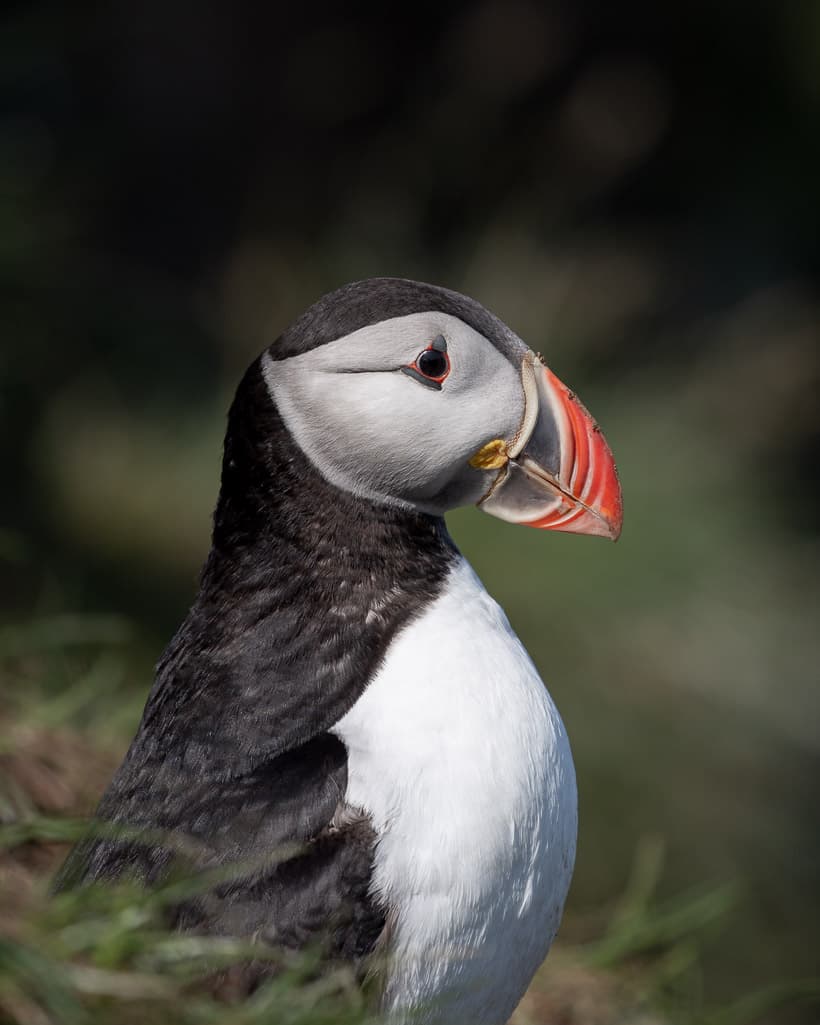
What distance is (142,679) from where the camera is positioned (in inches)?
229

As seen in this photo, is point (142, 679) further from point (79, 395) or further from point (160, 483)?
point (79, 395)

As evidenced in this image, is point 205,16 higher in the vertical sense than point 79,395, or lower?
higher

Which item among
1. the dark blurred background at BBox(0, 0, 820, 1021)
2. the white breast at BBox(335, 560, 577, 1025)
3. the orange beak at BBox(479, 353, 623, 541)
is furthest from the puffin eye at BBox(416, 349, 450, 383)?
the dark blurred background at BBox(0, 0, 820, 1021)

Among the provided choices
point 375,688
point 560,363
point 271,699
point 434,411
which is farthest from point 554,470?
point 560,363

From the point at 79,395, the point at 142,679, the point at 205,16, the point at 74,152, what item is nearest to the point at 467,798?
the point at 142,679

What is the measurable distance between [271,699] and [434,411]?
58 centimetres

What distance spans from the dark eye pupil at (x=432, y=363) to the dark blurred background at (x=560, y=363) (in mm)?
2646

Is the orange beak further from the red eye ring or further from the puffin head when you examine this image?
the red eye ring

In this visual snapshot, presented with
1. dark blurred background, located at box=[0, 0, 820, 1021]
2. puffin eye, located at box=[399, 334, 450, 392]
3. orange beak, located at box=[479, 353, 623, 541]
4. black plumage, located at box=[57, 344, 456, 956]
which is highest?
puffin eye, located at box=[399, 334, 450, 392]

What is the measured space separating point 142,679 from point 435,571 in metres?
3.54

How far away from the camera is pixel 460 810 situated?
2238mm

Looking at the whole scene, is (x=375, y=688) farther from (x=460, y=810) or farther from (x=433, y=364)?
(x=433, y=364)

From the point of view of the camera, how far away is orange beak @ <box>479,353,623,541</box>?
257 centimetres

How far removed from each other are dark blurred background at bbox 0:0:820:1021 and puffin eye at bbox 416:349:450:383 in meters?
2.64
